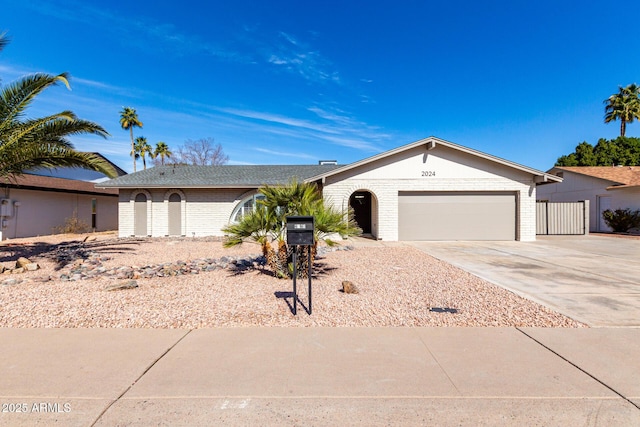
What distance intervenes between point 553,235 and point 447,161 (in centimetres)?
837

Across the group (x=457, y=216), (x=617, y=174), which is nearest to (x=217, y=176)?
(x=457, y=216)

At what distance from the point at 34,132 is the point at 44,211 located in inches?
486

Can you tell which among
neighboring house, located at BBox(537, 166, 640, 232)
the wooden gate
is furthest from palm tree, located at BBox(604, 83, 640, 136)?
the wooden gate

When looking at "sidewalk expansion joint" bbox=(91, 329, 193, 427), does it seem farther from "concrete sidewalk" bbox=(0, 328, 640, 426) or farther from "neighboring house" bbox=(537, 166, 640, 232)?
"neighboring house" bbox=(537, 166, 640, 232)

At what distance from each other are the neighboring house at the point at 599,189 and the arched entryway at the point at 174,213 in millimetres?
26702

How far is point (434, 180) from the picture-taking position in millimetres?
16344

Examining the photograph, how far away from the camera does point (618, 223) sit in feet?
67.1

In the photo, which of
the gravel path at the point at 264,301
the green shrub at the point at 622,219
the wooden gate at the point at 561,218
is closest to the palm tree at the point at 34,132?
the gravel path at the point at 264,301

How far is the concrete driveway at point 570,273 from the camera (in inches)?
218

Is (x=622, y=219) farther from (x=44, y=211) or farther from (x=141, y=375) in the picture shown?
(x=44, y=211)

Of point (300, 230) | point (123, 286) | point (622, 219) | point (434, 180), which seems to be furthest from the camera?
point (622, 219)

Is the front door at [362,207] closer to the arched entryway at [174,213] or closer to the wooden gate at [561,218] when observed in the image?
the wooden gate at [561,218]

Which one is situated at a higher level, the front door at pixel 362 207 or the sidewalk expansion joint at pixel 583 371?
the front door at pixel 362 207

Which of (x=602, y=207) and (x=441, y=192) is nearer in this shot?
(x=441, y=192)
